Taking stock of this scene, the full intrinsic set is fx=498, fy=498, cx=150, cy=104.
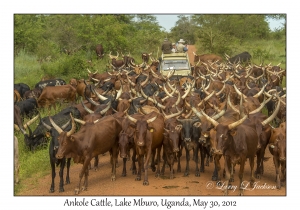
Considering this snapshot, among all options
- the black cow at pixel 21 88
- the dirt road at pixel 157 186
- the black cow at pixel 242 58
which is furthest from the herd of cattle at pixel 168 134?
the black cow at pixel 242 58

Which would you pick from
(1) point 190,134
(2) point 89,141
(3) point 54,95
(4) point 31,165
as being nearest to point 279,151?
(1) point 190,134

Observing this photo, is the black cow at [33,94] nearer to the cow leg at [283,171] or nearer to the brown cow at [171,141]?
the brown cow at [171,141]

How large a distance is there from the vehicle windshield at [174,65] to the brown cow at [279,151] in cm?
1091

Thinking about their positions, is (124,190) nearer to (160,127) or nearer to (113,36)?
(160,127)

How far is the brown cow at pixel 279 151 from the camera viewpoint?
999 centimetres

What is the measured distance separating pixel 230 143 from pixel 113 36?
2395 centimetres

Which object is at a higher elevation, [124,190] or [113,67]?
[113,67]

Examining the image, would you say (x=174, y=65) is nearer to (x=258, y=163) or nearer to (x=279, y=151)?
(x=258, y=163)

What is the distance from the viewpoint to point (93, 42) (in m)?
31.9

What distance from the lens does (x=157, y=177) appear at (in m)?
11.1

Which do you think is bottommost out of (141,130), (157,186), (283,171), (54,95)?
(157,186)

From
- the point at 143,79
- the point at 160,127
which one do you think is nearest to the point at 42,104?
the point at 143,79

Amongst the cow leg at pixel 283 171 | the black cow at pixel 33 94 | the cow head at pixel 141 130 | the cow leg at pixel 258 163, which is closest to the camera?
the cow leg at pixel 283 171

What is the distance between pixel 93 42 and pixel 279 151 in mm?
23268
